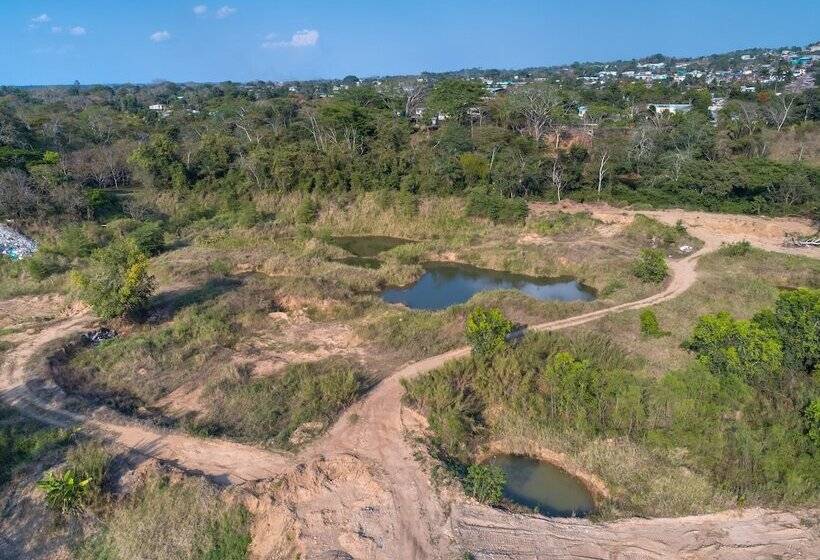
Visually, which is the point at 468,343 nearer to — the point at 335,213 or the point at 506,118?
the point at 335,213

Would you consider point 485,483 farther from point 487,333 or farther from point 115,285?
point 115,285

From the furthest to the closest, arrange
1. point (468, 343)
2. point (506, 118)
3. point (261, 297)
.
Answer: point (506, 118) < point (261, 297) < point (468, 343)

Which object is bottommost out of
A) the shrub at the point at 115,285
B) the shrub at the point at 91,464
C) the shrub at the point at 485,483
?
the shrub at the point at 485,483

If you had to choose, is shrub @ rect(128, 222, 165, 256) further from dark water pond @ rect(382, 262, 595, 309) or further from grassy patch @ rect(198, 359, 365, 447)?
grassy patch @ rect(198, 359, 365, 447)

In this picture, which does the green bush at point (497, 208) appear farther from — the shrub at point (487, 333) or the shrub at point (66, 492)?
the shrub at point (66, 492)

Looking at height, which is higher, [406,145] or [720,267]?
[406,145]

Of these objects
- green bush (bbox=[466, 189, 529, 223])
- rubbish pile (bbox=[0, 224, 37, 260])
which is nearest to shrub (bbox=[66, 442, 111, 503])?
rubbish pile (bbox=[0, 224, 37, 260])

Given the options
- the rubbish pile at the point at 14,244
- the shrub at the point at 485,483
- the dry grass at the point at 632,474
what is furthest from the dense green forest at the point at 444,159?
the shrub at the point at 485,483

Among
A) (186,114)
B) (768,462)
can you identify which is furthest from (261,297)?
(186,114)
